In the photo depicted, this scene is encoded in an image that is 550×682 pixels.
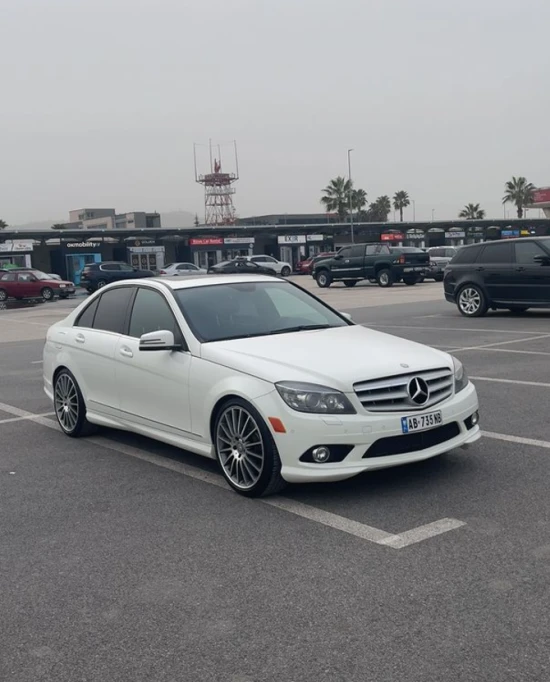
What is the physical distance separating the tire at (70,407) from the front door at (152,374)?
0.80 metres

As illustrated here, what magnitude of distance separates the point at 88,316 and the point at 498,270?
458 inches

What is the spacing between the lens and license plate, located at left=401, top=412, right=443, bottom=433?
17.8ft

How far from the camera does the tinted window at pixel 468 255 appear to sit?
707 inches

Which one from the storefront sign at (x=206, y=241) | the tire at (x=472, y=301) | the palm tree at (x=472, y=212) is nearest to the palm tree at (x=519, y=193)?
the palm tree at (x=472, y=212)

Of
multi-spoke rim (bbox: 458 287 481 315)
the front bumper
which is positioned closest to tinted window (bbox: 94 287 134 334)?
the front bumper

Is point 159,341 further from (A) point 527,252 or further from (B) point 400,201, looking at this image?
(B) point 400,201

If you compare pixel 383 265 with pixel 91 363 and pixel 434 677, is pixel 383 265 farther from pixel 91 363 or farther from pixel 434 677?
pixel 434 677

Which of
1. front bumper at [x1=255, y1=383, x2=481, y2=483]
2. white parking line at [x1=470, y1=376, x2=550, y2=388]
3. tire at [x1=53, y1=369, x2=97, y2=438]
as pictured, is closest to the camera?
front bumper at [x1=255, y1=383, x2=481, y2=483]

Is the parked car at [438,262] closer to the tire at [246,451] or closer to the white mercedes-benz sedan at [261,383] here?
the white mercedes-benz sedan at [261,383]

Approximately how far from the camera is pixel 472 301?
60.3 feet

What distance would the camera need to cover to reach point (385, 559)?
4.44 m

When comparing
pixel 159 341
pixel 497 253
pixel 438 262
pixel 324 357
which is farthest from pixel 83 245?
pixel 324 357

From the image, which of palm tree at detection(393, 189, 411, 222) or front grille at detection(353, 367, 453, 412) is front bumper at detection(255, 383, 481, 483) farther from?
palm tree at detection(393, 189, 411, 222)

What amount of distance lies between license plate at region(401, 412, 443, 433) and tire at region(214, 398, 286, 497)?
852mm
